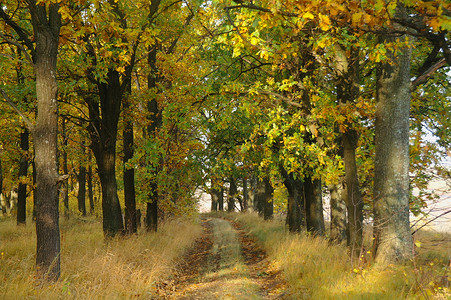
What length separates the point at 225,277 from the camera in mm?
8531

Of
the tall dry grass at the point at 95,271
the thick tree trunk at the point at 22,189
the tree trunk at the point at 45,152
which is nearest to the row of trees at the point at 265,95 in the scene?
the tree trunk at the point at 45,152

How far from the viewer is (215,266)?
10148 mm

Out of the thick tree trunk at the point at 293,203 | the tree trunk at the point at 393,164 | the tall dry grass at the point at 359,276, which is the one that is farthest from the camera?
the thick tree trunk at the point at 293,203

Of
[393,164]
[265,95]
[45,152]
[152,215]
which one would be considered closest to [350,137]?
[393,164]

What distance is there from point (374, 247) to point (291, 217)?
26.1 ft

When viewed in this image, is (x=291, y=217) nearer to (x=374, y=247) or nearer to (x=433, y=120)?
(x=433, y=120)

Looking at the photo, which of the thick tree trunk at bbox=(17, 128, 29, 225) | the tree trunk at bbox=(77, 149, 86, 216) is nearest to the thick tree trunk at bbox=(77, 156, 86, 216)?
the tree trunk at bbox=(77, 149, 86, 216)

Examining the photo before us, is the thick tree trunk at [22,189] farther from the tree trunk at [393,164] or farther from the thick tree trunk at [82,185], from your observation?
the tree trunk at [393,164]

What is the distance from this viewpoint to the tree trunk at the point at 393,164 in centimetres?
621

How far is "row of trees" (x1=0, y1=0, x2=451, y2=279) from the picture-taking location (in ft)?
19.7

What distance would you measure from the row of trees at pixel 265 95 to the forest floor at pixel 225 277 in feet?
7.37

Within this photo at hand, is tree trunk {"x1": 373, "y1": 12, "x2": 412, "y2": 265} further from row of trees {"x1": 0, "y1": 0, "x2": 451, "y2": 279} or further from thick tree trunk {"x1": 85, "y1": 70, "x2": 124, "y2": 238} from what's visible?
thick tree trunk {"x1": 85, "y1": 70, "x2": 124, "y2": 238}

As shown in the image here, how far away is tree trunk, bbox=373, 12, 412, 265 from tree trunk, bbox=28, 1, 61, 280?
243 inches

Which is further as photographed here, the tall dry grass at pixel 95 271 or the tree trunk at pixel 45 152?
the tree trunk at pixel 45 152
